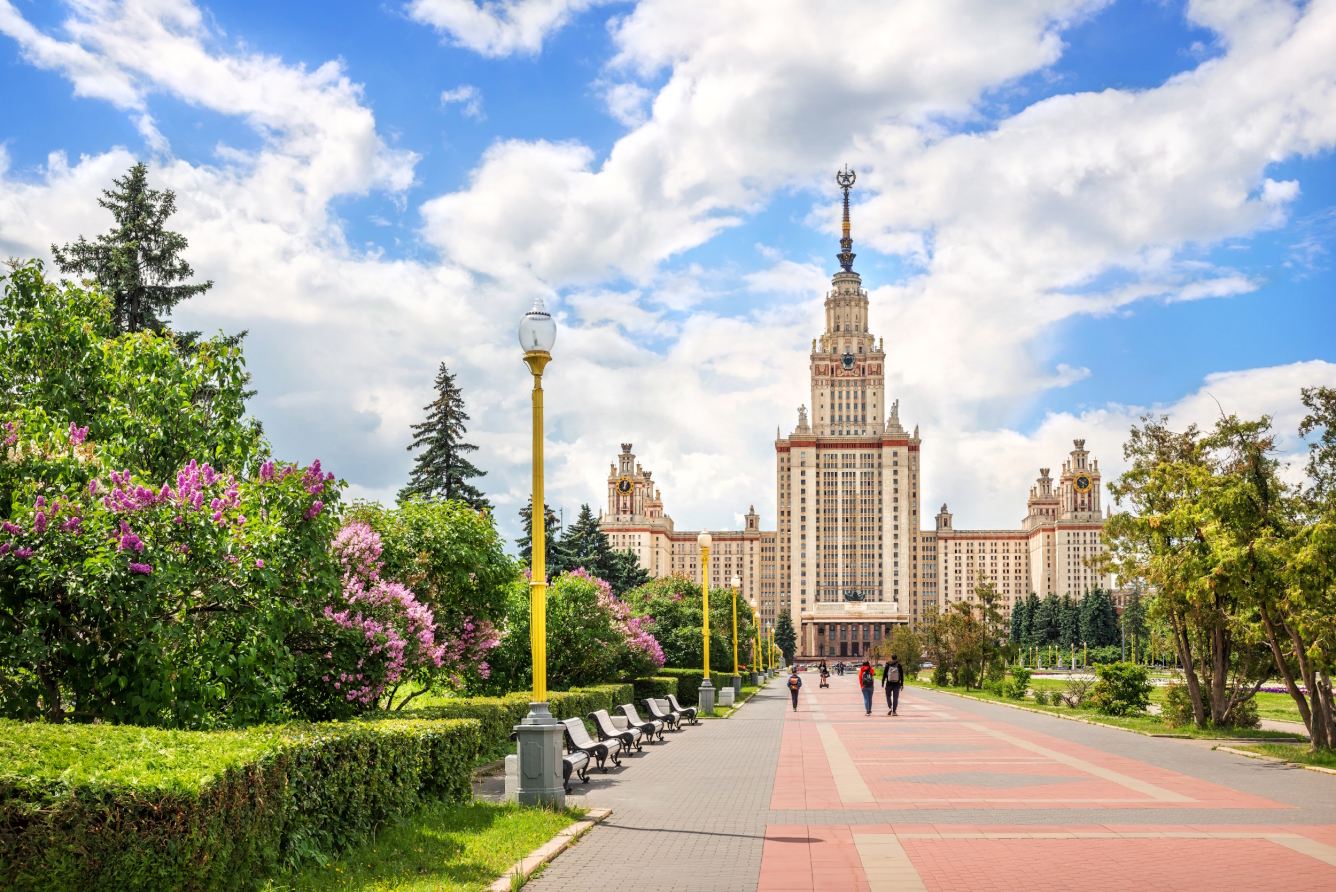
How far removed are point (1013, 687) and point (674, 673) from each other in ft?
45.9

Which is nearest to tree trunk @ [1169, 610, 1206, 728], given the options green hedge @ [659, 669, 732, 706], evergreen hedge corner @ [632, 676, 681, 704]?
evergreen hedge corner @ [632, 676, 681, 704]

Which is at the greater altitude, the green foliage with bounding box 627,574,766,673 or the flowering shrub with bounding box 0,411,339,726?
the flowering shrub with bounding box 0,411,339,726

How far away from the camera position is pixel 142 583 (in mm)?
9008

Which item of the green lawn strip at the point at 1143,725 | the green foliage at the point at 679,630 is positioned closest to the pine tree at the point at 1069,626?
the green foliage at the point at 679,630

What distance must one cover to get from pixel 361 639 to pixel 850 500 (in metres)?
163

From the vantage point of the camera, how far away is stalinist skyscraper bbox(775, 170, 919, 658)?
170000mm

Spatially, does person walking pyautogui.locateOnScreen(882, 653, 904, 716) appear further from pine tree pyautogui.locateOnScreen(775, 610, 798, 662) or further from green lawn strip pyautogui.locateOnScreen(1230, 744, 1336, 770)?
pine tree pyautogui.locateOnScreen(775, 610, 798, 662)

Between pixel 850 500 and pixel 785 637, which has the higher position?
pixel 850 500

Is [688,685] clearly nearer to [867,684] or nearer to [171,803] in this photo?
[867,684]

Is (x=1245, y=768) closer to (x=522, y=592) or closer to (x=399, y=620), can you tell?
(x=399, y=620)

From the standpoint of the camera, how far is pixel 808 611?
172 metres

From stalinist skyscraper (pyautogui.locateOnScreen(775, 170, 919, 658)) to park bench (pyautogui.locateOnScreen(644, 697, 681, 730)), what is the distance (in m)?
147

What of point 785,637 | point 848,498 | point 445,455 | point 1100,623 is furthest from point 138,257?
point 848,498

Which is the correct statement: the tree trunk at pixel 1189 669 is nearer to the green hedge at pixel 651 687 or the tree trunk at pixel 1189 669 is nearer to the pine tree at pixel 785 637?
the green hedge at pixel 651 687
